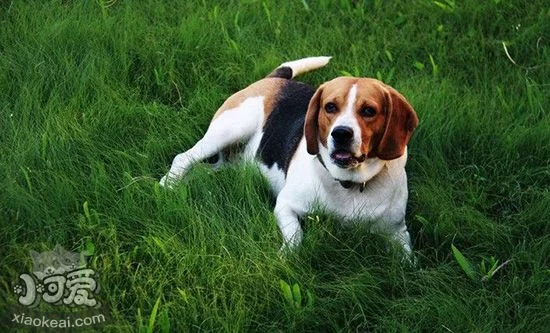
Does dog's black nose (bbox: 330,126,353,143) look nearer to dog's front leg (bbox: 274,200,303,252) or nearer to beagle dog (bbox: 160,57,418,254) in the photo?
beagle dog (bbox: 160,57,418,254)

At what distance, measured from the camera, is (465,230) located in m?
4.07

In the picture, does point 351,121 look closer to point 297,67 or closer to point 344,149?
point 344,149

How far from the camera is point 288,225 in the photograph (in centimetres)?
395

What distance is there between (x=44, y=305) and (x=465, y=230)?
211 cm

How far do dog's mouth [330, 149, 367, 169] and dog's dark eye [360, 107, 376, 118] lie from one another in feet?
0.64

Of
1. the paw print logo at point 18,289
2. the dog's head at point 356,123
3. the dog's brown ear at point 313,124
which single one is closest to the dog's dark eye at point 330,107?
the dog's head at point 356,123

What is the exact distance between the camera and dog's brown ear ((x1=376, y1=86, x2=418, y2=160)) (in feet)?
12.8

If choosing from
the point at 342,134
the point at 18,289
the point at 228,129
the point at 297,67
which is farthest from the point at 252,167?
the point at 18,289

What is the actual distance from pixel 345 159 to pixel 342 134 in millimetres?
133

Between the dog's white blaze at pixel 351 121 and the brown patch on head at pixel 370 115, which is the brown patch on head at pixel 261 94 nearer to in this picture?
the brown patch on head at pixel 370 115

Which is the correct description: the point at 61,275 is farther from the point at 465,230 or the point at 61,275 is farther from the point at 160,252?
the point at 465,230

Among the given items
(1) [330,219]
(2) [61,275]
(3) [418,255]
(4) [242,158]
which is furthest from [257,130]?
(2) [61,275]

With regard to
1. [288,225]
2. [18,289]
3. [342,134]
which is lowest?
[288,225]

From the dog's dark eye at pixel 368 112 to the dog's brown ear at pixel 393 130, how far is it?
10cm
